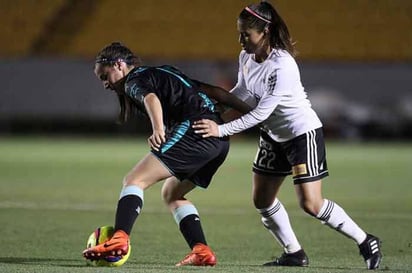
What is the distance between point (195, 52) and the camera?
30734mm

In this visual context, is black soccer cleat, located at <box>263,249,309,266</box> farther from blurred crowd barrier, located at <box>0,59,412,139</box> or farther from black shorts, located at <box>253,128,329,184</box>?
blurred crowd barrier, located at <box>0,59,412,139</box>

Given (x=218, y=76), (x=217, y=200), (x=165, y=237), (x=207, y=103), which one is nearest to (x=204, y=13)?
(x=218, y=76)

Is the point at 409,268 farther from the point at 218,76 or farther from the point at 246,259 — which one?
the point at 218,76

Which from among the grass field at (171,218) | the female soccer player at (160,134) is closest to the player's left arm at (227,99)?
the female soccer player at (160,134)

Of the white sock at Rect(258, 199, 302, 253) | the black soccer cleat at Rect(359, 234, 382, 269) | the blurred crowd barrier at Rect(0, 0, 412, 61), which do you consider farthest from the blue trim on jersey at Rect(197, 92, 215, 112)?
the blurred crowd barrier at Rect(0, 0, 412, 61)

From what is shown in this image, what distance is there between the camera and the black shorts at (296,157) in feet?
22.9

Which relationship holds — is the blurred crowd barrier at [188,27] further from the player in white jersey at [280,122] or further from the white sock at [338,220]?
the white sock at [338,220]

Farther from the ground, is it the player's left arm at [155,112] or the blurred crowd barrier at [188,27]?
the player's left arm at [155,112]

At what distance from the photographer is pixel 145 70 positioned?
6691 millimetres

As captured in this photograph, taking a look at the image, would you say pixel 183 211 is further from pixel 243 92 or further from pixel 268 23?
pixel 268 23

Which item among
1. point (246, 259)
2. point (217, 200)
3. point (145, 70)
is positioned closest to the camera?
point (145, 70)

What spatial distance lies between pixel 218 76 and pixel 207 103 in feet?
78.3

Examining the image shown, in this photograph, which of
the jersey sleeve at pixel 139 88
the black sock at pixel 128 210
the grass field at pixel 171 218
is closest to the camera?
the jersey sleeve at pixel 139 88

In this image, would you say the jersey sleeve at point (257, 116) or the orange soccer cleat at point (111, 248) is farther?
the jersey sleeve at point (257, 116)
